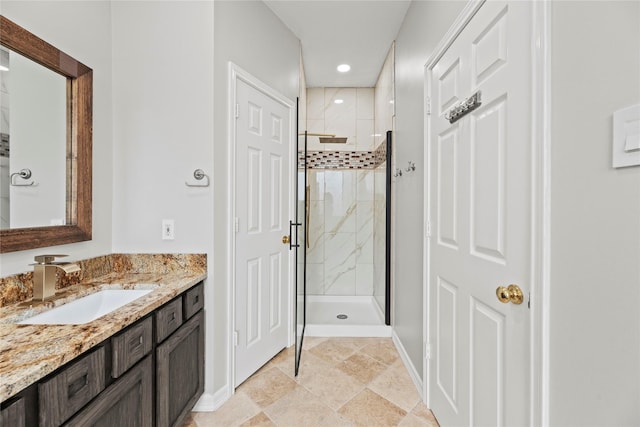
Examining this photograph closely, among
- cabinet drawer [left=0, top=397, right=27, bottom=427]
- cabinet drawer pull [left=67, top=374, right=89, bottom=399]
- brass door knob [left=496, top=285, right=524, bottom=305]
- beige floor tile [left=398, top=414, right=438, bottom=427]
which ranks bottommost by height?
beige floor tile [left=398, top=414, right=438, bottom=427]

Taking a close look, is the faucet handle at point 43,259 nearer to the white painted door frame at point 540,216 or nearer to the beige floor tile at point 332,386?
the beige floor tile at point 332,386

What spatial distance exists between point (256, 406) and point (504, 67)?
215 cm

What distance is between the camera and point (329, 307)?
12.1ft

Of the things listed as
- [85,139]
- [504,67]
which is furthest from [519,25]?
[85,139]

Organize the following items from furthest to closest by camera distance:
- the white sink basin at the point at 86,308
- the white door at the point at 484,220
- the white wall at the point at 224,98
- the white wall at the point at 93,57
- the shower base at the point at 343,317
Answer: the shower base at the point at 343,317, the white wall at the point at 224,98, the white wall at the point at 93,57, the white sink basin at the point at 86,308, the white door at the point at 484,220

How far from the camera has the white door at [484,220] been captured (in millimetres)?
999

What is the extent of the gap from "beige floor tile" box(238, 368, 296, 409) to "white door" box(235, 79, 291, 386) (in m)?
0.06

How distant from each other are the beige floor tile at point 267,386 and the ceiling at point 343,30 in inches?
110

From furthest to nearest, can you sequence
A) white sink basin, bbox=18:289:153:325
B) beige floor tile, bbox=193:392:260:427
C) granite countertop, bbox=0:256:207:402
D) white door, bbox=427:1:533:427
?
beige floor tile, bbox=193:392:260:427 → white sink basin, bbox=18:289:153:325 → white door, bbox=427:1:533:427 → granite countertop, bbox=0:256:207:402

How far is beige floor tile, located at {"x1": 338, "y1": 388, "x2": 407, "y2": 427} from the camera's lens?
5.62 ft

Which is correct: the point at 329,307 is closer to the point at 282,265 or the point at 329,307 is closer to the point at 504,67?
the point at 282,265

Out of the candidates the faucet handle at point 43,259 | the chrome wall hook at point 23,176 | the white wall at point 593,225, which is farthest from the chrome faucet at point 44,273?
the white wall at point 593,225

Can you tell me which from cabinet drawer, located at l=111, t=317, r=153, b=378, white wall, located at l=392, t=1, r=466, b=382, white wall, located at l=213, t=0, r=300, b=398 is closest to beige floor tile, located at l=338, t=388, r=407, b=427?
white wall, located at l=392, t=1, r=466, b=382

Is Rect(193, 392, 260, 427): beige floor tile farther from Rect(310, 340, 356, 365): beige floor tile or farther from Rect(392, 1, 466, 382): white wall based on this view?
Rect(392, 1, 466, 382): white wall
